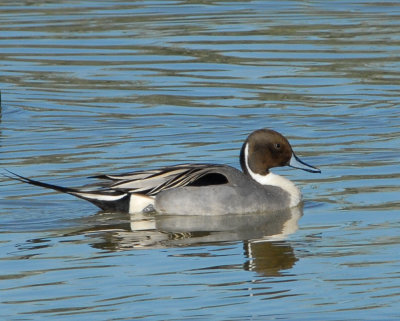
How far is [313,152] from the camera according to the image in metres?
13.0

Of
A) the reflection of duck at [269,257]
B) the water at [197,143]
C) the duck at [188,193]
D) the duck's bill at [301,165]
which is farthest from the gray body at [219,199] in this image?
the reflection of duck at [269,257]

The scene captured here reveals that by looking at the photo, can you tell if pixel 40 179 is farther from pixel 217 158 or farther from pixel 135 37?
pixel 135 37

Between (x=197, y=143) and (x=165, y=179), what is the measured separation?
243 cm

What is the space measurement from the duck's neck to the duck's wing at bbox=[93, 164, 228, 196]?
1.68 feet

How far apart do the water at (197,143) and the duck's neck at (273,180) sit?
0.13 meters

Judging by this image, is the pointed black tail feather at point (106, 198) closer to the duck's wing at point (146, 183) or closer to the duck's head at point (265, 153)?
the duck's wing at point (146, 183)

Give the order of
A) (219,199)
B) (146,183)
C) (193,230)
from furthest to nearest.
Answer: (146,183)
(219,199)
(193,230)

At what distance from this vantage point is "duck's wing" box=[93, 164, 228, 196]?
36.5 feet

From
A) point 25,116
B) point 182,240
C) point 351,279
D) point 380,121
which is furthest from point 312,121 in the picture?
point 351,279

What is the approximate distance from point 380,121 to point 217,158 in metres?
2.31

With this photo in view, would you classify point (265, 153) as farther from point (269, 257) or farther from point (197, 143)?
point (269, 257)

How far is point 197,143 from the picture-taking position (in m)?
13.6

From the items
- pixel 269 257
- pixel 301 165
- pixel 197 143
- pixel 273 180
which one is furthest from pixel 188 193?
pixel 197 143

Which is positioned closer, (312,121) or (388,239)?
(388,239)
